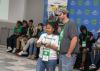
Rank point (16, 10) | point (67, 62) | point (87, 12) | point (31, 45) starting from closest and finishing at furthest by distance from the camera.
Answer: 1. point (67, 62)
2. point (87, 12)
3. point (31, 45)
4. point (16, 10)

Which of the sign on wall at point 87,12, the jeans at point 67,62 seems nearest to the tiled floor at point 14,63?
the sign on wall at point 87,12

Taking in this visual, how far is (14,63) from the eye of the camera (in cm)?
1059

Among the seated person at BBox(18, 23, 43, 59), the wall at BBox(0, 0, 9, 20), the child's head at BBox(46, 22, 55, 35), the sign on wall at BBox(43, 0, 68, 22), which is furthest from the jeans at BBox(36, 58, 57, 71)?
the wall at BBox(0, 0, 9, 20)

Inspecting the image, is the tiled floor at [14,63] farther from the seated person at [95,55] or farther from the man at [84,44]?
the seated person at [95,55]

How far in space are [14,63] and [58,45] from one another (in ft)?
15.3

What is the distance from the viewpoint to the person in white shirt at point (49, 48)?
6.16m

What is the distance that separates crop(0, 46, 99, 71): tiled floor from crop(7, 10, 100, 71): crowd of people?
34 centimetres

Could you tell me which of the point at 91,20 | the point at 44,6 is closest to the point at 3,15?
the point at 44,6

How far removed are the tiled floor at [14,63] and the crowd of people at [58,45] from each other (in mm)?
342

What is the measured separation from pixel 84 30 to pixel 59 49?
397 cm

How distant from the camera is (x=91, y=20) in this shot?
11266 millimetres

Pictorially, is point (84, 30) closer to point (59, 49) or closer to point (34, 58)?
point (34, 58)

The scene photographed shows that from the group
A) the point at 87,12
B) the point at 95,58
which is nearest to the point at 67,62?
the point at 95,58

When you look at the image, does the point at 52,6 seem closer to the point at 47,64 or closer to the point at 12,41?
the point at 12,41
